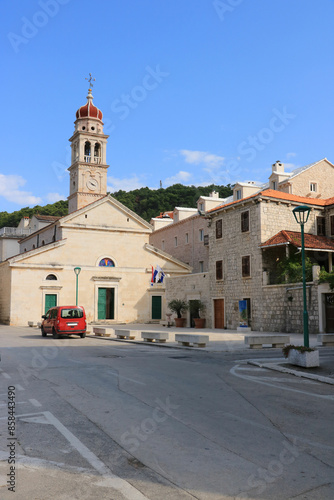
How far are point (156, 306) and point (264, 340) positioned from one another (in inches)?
1067

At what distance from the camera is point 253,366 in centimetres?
1232

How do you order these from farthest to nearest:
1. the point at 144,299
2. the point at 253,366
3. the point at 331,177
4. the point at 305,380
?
1. the point at 144,299
2. the point at 331,177
3. the point at 253,366
4. the point at 305,380

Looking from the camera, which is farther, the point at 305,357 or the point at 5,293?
the point at 5,293

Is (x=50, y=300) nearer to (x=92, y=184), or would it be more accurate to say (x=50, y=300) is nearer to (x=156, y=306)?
(x=156, y=306)

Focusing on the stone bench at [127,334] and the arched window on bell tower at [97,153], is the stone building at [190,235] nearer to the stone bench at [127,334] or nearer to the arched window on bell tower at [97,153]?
the arched window on bell tower at [97,153]

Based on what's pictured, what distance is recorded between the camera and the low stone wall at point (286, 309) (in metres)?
24.8

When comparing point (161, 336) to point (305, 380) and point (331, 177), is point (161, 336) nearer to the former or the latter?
point (305, 380)

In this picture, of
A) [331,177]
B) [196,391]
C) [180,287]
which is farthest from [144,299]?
[196,391]

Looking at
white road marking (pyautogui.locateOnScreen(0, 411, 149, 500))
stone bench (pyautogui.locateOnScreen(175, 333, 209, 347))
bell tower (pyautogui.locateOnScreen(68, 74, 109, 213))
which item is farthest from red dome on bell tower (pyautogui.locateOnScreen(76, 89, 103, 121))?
white road marking (pyautogui.locateOnScreen(0, 411, 149, 500))

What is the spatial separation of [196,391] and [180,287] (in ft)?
96.8

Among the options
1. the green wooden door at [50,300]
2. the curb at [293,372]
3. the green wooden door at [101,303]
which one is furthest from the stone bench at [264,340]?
the green wooden door at [101,303]

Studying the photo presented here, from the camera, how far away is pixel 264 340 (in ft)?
57.4

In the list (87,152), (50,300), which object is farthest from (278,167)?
(50,300)

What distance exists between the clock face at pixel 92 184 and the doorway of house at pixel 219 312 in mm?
24246
